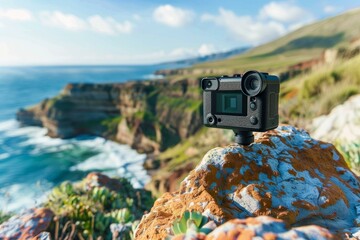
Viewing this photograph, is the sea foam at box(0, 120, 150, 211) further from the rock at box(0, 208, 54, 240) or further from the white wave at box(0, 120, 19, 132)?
the rock at box(0, 208, 54, 240)

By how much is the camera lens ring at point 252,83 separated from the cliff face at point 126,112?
6935cm

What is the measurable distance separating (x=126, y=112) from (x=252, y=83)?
8399cm

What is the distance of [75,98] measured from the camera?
84.3m

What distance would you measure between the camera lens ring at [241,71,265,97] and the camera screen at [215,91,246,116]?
0.11 metres

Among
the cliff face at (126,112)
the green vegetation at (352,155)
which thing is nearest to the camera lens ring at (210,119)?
the green vegetation at (352,155)

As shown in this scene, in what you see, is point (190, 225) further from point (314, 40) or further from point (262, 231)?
point (314, 40)

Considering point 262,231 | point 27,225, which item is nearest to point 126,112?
point 27,225

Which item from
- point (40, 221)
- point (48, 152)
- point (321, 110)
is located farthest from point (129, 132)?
point (40, 221)

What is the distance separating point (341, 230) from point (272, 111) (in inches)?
47.8

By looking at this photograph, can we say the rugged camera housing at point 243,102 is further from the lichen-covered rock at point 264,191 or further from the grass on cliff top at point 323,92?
the grass on cliff top at point 323,92

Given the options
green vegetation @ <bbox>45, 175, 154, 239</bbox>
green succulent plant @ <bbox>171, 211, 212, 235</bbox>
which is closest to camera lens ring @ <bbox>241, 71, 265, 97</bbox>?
green succulent plant @ <bbox>171, 211, 212, 235</bbox>

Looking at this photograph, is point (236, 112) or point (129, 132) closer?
point (236, 112)

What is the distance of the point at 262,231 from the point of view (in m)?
1.54

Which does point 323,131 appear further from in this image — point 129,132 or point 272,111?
point 129,132
